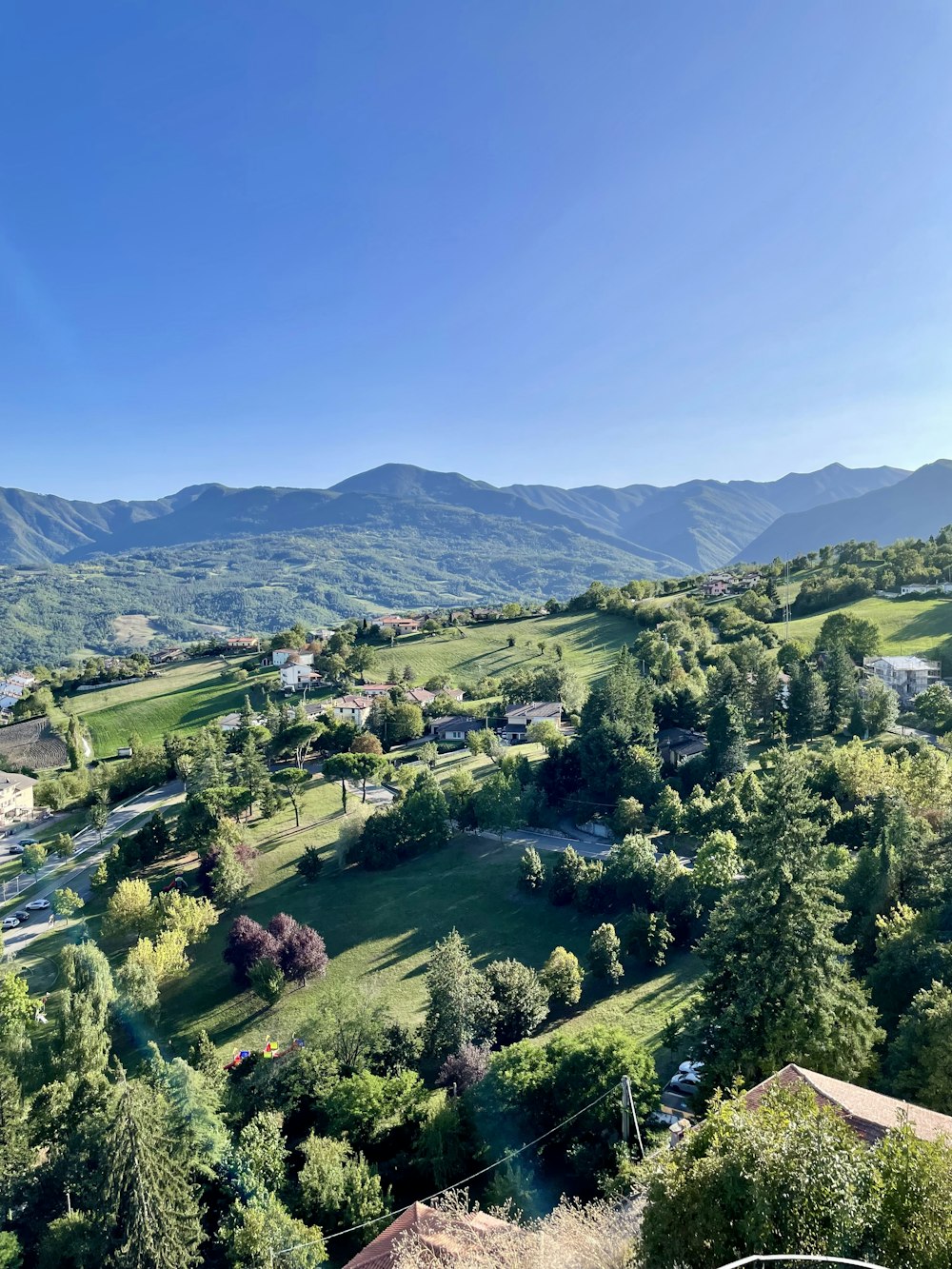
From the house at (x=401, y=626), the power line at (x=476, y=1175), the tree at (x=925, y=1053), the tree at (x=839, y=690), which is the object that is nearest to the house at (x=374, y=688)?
the house at (x=401, y=626)

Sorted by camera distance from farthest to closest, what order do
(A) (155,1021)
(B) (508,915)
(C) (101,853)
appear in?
(C) (101,853), (B) (508,915), (A) (155,1021)

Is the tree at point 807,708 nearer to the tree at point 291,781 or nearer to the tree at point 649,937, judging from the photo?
the tree at point 649,937

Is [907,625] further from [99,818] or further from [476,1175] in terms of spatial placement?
[99,818]

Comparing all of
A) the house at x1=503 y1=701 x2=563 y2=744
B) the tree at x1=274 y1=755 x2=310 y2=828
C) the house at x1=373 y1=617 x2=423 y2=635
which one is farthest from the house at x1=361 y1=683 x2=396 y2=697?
the tree at x1=274 y1=755 x2=310 y2=828

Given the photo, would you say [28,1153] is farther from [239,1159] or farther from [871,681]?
[871,681]

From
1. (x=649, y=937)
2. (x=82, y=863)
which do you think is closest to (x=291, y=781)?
(x=82, y=863)

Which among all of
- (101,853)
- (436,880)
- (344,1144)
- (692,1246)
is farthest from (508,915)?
(101,853)
